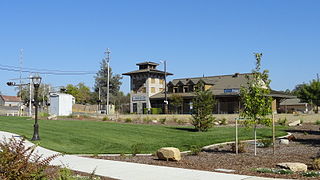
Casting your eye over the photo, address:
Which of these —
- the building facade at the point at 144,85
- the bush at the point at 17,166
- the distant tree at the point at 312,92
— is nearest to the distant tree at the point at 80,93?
the building facade at the point at 144,85

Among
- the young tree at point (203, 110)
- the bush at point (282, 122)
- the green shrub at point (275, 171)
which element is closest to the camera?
the green shrub at point (275, 171)

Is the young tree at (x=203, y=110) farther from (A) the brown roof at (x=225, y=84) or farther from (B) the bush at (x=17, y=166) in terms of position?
(A) the brown roof at (x=225, y=84)

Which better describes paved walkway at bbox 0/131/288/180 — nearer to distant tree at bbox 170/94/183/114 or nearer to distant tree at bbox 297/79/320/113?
distant tree at bbox 170/94/183/114

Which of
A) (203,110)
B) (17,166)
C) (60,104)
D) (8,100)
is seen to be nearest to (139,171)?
(17,166)

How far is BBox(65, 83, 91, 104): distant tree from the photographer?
336 feet

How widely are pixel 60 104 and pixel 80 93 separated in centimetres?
5961

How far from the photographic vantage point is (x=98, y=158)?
1285 centimetres

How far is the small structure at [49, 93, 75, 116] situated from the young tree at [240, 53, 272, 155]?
35850mm

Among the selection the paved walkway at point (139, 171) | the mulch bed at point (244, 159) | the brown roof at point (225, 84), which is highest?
the brown roof at point (225, 84)

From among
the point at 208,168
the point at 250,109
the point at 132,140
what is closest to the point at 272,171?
the point at 208,168

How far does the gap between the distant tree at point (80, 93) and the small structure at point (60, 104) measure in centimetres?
5278

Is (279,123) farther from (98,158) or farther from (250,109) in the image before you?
(98,158)

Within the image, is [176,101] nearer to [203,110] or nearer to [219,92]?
[219,92]

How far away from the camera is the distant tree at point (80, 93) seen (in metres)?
102
